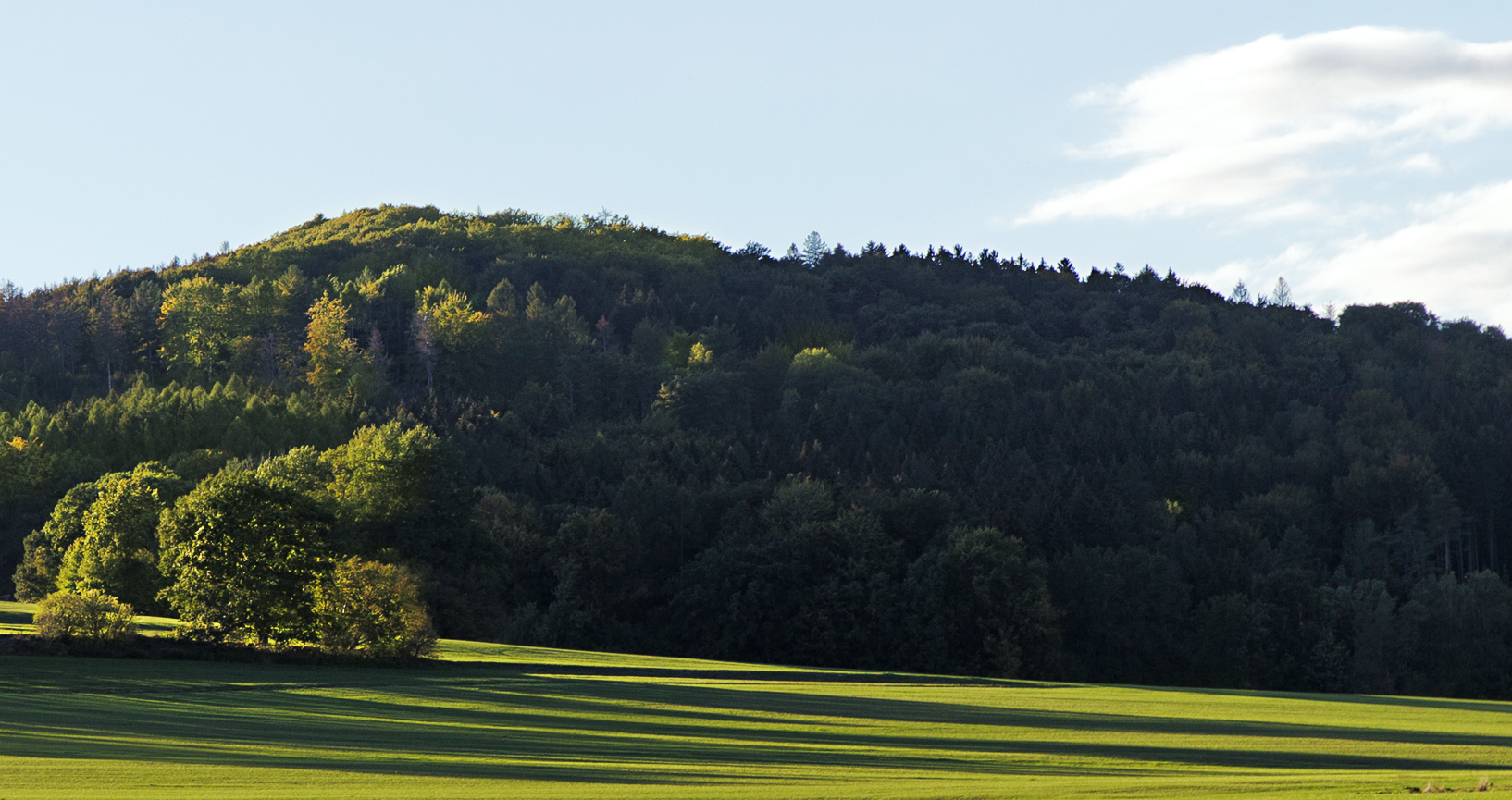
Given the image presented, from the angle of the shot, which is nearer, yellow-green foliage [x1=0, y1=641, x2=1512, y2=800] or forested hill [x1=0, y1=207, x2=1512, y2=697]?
yellow-green foliage [x1=0, y1=641, x2=1512, y2=800]

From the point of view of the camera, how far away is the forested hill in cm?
8181

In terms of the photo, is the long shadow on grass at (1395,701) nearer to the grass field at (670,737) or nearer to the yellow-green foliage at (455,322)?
the grass field at (670,737)

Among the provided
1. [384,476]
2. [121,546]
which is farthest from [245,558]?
[384,476]

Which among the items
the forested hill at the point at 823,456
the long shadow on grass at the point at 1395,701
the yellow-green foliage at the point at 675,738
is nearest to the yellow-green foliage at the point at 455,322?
the forested hill at the point at 823,456

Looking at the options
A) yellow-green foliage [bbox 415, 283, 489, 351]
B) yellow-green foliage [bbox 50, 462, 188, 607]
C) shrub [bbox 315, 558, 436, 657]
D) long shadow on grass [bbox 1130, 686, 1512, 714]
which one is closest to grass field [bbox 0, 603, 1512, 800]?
long shadow on grass [bbox 1130, 686, 1512, 714]

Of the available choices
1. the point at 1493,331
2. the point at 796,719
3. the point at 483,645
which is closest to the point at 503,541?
the point at 483,645

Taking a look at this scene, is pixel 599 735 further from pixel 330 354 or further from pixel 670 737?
pixel 330 354

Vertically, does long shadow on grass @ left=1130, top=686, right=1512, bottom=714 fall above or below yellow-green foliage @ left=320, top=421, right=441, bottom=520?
below

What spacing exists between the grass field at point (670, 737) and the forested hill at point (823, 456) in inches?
1180

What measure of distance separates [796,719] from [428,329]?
390ft

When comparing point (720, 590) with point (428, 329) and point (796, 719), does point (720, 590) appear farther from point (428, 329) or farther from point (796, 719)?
point (428, 329)

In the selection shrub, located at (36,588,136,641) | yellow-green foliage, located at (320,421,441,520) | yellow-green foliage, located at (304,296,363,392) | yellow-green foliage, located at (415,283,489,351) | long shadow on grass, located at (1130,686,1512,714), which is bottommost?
long shadow on grass, located at (1130,686,1512,714)

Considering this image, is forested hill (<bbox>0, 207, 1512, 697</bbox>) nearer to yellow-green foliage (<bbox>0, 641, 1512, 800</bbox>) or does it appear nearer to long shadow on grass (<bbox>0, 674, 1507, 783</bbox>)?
yellow-green foliage (<bbox>0, 641, 1512, 800</bbox>)

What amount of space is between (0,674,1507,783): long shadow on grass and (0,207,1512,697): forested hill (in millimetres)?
33679
